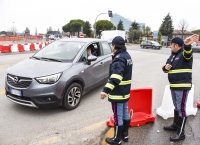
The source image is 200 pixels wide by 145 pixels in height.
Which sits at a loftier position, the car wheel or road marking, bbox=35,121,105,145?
the car wheel

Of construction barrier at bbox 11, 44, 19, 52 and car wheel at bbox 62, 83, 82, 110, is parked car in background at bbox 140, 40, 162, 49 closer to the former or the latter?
construction barrier at bbox 11, 44, 19, 52

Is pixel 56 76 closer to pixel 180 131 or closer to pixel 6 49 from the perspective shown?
pixel 180 131

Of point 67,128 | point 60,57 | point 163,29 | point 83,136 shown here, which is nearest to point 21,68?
point 60,57

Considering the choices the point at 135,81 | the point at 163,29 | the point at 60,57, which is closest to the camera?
the point at 60,57

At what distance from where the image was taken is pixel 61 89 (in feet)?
13.4

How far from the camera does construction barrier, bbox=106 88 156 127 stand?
3752 millimetres

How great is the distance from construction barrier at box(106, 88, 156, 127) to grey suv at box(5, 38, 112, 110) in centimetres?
119

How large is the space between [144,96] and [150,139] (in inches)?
33.5

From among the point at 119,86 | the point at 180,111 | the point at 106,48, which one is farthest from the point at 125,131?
the point at 106,48

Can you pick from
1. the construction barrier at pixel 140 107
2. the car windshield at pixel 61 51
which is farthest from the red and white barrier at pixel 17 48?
the construction barrier at pixel 140 107

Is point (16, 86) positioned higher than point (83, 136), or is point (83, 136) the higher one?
point (16, 86)

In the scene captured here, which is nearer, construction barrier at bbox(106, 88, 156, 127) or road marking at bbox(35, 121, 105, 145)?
road marking at bbox(35, 121, 105, 145)

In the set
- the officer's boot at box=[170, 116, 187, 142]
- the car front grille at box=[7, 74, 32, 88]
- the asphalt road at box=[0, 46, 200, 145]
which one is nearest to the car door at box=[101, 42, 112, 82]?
the asphalt road at box=[0, 46, 200, 145]

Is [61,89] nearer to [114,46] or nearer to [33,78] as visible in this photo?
[33,78]
